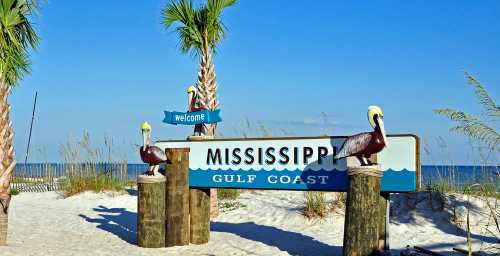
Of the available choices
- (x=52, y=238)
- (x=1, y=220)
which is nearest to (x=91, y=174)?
(x=52, y=238)

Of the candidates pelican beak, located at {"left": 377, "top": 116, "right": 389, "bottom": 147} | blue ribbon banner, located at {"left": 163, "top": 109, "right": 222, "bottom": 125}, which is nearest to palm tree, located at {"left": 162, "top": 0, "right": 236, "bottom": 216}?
blue ribbon banner, located at {"left": 163, "top": 109, "right": 222, "bottom": 125}

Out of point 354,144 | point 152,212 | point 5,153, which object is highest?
point 354,144

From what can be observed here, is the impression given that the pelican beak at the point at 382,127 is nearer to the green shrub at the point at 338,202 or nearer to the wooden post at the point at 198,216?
the wooden post at the point at 198,216

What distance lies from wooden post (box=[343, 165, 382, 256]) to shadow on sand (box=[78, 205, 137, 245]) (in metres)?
4.14

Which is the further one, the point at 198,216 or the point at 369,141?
the point at 198,216

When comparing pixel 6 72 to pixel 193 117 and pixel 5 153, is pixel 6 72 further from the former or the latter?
pixel 193 117

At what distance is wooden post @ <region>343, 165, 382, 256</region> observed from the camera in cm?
667

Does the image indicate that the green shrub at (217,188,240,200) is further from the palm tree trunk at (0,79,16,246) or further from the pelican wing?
the pelican wing

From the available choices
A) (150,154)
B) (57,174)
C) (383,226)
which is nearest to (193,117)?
(150,154)

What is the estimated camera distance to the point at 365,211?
666 centimetres

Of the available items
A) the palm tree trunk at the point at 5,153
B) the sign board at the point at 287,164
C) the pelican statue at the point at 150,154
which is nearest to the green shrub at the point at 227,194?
the sign board at the point at 287,164

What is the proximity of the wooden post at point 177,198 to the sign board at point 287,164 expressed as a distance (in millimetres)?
141

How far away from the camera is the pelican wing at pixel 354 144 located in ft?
22.1

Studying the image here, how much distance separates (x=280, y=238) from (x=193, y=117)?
258 centimetres
